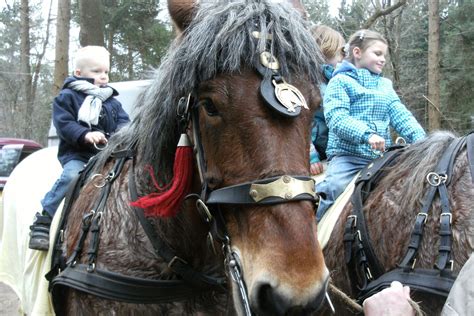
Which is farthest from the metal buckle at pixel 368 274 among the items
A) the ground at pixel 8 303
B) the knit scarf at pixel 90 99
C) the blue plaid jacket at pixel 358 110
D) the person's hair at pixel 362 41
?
the ground at pixel 8 303

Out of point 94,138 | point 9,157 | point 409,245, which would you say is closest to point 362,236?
point 409,245

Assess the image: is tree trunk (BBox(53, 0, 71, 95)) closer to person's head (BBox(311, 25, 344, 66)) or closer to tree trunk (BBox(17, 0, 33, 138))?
person's head (BBox(311, 25, 344, 66))

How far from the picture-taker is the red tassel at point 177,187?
243 cm

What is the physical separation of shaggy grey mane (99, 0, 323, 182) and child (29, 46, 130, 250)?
1140 mm

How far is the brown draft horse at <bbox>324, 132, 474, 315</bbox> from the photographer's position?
2650 mm

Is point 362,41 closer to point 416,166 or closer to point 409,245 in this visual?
point 416,166

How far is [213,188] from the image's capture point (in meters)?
2.23

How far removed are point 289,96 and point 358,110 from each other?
1729 mm

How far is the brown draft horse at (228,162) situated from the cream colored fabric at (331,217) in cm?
81

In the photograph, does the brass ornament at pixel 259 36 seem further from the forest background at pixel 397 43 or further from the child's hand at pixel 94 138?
the forest background at pixel 397 43

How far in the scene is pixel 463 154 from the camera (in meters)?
2.87

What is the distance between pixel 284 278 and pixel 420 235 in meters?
1.11

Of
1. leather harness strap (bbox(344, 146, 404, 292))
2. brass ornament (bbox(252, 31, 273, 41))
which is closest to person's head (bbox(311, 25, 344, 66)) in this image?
leather harness strap (bbox(344, 146, 404, 292))

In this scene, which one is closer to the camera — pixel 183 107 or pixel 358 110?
pixel 183 107
